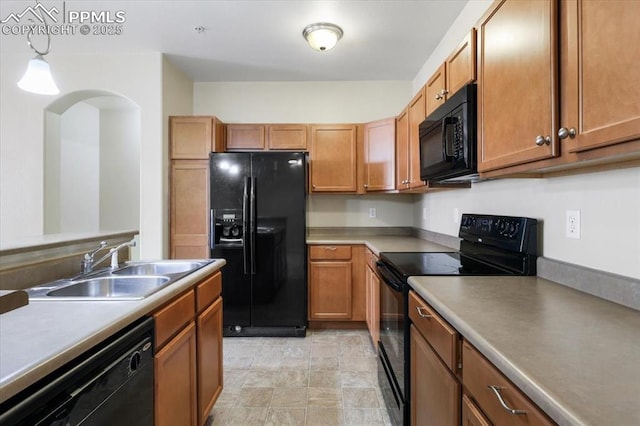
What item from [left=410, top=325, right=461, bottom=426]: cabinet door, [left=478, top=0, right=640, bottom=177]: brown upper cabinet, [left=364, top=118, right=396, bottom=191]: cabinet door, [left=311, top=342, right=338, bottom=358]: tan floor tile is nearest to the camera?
[left=478, top=0, right=640, bottom=177]: brown upper cabinet

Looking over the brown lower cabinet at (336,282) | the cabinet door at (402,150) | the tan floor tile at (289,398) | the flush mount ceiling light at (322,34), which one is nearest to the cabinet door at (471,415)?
the tan floor tile at (289,398)

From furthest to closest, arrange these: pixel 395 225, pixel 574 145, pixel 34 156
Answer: pixel 395 225 < pixel 34 156 < pixel 574 145

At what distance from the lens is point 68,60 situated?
3115 millimetres

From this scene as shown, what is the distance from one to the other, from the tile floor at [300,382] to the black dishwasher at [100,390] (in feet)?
3.36

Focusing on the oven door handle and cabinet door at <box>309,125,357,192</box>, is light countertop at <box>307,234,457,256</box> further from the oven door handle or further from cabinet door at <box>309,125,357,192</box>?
cabinet door at <box>309,125,357,192</box>

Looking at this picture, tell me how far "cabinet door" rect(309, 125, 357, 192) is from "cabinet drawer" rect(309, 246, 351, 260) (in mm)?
642

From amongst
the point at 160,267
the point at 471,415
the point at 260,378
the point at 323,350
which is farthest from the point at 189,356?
the point at 323,350

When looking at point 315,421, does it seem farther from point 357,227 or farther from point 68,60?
point 68,60

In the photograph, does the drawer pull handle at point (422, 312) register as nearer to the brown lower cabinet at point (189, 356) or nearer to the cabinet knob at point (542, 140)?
the cabinet knob at point (542, 140)

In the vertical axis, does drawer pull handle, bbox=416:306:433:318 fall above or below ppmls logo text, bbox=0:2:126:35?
below

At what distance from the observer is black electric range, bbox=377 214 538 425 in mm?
1546

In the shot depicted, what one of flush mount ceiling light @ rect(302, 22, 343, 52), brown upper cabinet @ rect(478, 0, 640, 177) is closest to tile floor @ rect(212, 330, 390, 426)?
brown upper cabinet @ rect(478, 0, 640, 177)

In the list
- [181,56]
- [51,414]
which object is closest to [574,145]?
[51,414]

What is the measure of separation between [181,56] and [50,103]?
134cm
